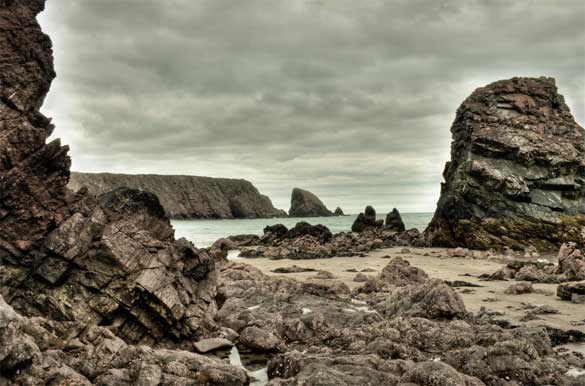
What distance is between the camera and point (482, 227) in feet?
167

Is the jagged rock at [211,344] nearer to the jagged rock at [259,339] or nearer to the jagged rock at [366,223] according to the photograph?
the jagged rock at [259,339]

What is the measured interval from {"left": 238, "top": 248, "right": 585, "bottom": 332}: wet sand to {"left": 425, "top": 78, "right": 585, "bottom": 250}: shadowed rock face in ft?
32.8

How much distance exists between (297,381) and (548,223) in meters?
48.2

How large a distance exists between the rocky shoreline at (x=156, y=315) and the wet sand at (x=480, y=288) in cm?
51

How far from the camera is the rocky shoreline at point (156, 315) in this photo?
10.2 m

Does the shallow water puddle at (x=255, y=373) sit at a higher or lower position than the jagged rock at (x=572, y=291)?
lower

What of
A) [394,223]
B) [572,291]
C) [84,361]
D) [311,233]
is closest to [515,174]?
[311,233]

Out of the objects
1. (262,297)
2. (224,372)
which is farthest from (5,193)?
(262,297)

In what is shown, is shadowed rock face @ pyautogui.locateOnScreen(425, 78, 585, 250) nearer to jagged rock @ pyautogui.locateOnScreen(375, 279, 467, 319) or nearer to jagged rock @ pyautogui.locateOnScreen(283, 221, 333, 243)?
jagged rock @ pyautogui.locateOnScreen(283, 221, 333, 243)

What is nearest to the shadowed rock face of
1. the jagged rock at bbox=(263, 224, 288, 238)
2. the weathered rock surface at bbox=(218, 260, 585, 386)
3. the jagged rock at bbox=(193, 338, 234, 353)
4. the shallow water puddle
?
the jagged rock at bbox=(263, 224, 288, 238)

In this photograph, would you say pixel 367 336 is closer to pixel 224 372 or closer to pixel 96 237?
pixel 224 372

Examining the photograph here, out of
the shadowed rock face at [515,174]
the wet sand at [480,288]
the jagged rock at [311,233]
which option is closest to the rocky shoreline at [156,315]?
the wet sand at [480,288]

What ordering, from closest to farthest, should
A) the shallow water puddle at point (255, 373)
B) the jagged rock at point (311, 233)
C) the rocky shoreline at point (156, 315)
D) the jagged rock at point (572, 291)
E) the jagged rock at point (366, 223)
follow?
1. the rocky shoreline at point (156, 315)
2. the shallow water puddle at point (255, 373)
3. the jagged rock at point (572, 291)
4. the jagged rock at point (311, 233)
5. the jagged rock at point (366, 223)

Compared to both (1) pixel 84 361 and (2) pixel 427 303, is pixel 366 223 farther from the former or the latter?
(1) pixel 84 361
